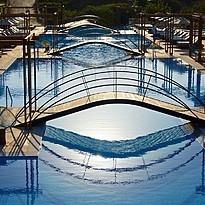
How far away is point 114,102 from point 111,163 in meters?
2.22

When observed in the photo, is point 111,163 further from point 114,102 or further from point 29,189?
point 114,102

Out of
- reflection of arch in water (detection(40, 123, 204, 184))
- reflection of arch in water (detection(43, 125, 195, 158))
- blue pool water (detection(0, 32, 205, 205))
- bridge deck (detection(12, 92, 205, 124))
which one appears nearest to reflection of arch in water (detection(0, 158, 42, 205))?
blue pool water (detection(0, 32, 205, 205))

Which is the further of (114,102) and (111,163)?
(114,102)

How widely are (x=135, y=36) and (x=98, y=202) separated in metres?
23.6

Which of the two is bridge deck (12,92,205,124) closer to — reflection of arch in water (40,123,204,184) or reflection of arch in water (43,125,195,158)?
reflection of arch in water (43,125,195,158)

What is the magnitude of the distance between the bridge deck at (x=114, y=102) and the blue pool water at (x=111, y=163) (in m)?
0.28

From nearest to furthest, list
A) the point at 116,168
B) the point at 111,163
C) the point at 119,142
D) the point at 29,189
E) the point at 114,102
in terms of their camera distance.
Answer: the point at 29,189
the point at 116,168
the point at 111,163
the point at 119,142
the point at 114,102

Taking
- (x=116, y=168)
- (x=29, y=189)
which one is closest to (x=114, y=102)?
(x=116, y=168)

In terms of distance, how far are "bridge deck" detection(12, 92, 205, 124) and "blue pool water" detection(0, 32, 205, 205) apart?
28 cm

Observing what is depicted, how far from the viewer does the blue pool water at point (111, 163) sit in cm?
718

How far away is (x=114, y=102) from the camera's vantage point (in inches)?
418

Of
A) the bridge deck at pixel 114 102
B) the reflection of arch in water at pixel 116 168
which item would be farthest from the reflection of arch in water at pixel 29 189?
the bridge deck at pixel 114 102

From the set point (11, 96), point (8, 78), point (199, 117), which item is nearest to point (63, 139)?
point (199, 117)

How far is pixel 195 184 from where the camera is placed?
7602 mm
